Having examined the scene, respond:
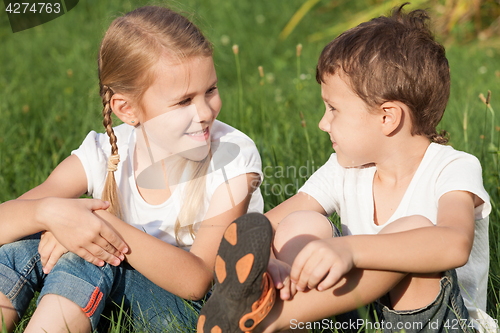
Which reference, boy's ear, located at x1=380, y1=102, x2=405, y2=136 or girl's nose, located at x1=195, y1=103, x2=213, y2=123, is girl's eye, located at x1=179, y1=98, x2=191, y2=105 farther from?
boy's ear, located at x1=380, y1=102, x2=405, y2=136

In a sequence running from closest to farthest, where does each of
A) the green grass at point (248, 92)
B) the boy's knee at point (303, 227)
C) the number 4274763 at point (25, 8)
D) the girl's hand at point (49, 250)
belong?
the boy's knee at point (303, 227)
the girl's hand at point (49, 250)
the green grass at point (248, 92)
the number 4274763 at point (25, 8)

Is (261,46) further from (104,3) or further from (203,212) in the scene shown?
(203,212)

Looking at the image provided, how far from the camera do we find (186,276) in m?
1.41

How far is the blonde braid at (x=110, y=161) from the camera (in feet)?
5.28

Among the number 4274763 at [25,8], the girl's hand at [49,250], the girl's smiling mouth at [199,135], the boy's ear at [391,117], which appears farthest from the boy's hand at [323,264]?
the number 4274763 at [25,8]

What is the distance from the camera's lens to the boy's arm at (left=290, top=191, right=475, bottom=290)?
1124 mm

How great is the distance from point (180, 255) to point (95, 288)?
0.26 meters

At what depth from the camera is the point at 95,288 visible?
1.38 metres

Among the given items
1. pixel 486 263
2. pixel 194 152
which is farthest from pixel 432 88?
pixel 194 152

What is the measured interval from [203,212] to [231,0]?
436cm

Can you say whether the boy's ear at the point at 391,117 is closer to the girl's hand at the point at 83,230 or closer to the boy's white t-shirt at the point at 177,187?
the boy's white t-shirt at the point at 177,187

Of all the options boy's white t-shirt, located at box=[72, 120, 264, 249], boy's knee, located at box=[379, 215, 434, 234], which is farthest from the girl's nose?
boy's knee, located at box=[379, 215, 434, 234]

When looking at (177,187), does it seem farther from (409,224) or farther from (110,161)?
(409,224)

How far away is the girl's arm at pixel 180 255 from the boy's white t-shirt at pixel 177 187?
11cm
